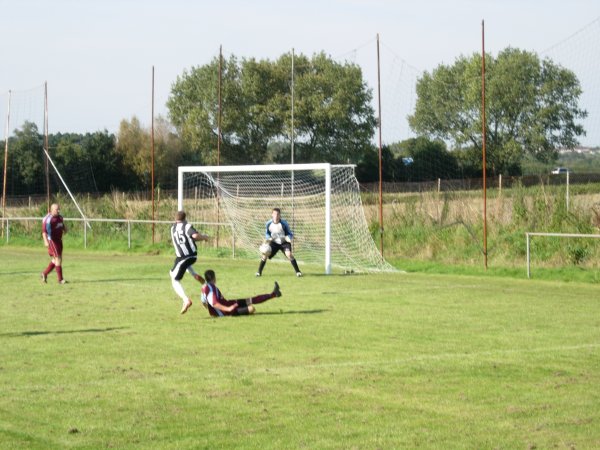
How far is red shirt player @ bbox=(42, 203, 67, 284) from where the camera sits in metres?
25.0

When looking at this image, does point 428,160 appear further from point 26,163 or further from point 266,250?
point 26,163

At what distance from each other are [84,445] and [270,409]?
207cm

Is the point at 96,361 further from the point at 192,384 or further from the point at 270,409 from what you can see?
the point at 270,409

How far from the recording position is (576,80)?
1103 inches

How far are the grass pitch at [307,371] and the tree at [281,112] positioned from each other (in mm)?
47723

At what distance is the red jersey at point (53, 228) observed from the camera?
25281 millimetres

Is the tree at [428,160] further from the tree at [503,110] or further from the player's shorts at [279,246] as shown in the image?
the player's shorts at [279,246]

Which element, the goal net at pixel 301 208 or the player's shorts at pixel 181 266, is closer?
the player's shorts at pixel 181 266

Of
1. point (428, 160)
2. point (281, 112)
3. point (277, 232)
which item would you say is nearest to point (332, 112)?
point (281, 112)

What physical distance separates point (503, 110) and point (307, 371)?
3613cm

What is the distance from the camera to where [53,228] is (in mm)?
25375

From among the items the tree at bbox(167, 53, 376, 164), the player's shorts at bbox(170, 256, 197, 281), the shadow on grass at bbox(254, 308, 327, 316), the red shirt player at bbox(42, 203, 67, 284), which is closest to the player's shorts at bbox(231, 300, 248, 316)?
the shadow on grass at bbox(254, 308, 327, 316)

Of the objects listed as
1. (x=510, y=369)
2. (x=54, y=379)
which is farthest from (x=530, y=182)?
(x=54, y=379)

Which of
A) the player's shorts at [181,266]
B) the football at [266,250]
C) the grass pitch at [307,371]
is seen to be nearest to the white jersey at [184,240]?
the player's shorts at [181,266]
